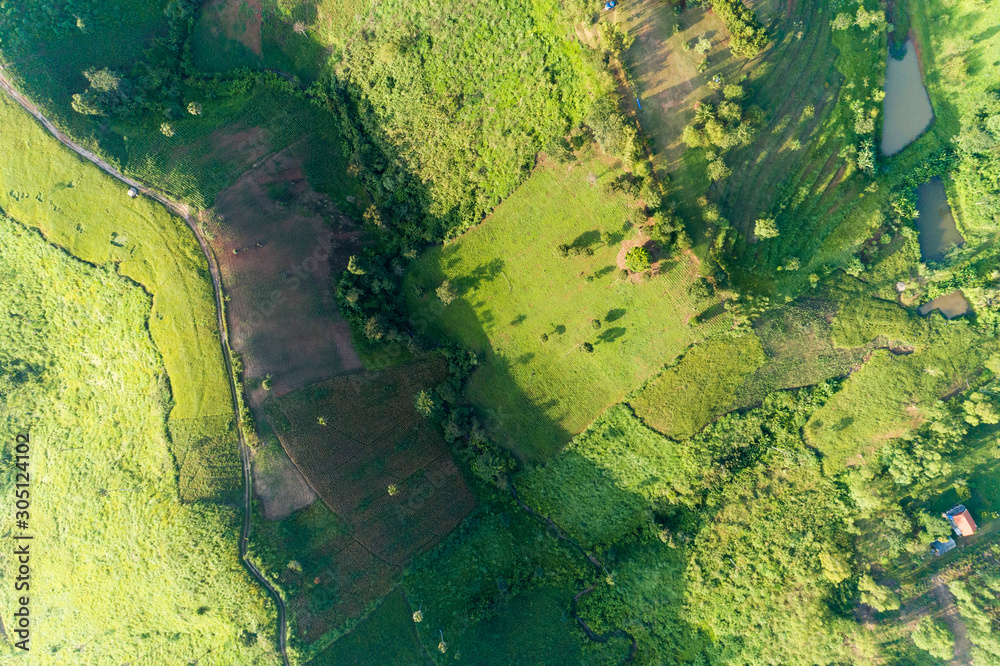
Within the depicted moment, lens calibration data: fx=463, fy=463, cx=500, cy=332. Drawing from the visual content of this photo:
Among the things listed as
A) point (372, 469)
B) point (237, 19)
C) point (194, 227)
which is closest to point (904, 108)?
point (372, 469)

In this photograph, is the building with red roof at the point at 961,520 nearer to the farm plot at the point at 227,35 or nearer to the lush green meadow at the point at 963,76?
the lush green meadow at the point at 963,76

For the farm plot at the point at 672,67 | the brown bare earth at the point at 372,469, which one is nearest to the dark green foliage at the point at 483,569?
the brown bare earth at the point at 372,469

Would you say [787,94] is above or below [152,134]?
above

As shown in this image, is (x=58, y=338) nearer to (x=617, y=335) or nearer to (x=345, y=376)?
(x=345, y=376)

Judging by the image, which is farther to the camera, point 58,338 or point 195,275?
point 58,338

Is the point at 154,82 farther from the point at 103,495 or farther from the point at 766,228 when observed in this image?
the point at 766,228

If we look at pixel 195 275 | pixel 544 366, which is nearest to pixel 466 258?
pixel 544 366

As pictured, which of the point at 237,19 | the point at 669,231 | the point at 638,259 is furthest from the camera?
the point at 237,19
